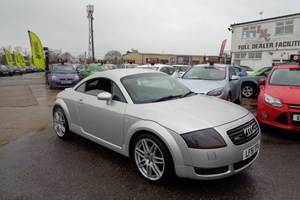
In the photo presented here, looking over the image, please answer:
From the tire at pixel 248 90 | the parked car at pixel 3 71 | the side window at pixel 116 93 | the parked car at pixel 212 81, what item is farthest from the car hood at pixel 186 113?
the parked car at pixel 3 71

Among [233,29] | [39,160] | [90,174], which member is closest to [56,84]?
[39,160]

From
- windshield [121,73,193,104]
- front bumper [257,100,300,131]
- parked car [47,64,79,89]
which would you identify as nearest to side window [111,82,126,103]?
windshield [121,73,193,104]

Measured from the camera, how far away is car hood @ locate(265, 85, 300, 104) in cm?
431

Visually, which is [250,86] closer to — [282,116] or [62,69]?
[282,116]

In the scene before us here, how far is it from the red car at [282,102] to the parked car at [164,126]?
1.63m

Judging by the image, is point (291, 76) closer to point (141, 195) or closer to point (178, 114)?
point (178, 114)

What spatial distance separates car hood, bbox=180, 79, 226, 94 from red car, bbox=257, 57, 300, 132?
1.27 meters

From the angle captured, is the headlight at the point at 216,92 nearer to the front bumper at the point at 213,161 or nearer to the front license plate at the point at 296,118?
the front license plate at the point at 296,118

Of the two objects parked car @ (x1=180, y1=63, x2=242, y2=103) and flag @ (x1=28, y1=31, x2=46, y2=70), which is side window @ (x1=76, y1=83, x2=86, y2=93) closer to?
parked car @ (x1=180, y1=63, x2=242, y2=103)

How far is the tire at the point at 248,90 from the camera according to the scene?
986 cm

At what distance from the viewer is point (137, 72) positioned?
3924 millimetres

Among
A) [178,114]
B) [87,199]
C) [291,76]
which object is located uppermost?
[291,76]

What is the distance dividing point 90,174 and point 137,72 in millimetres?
1873

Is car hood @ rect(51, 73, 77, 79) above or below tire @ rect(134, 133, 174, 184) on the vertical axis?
above
